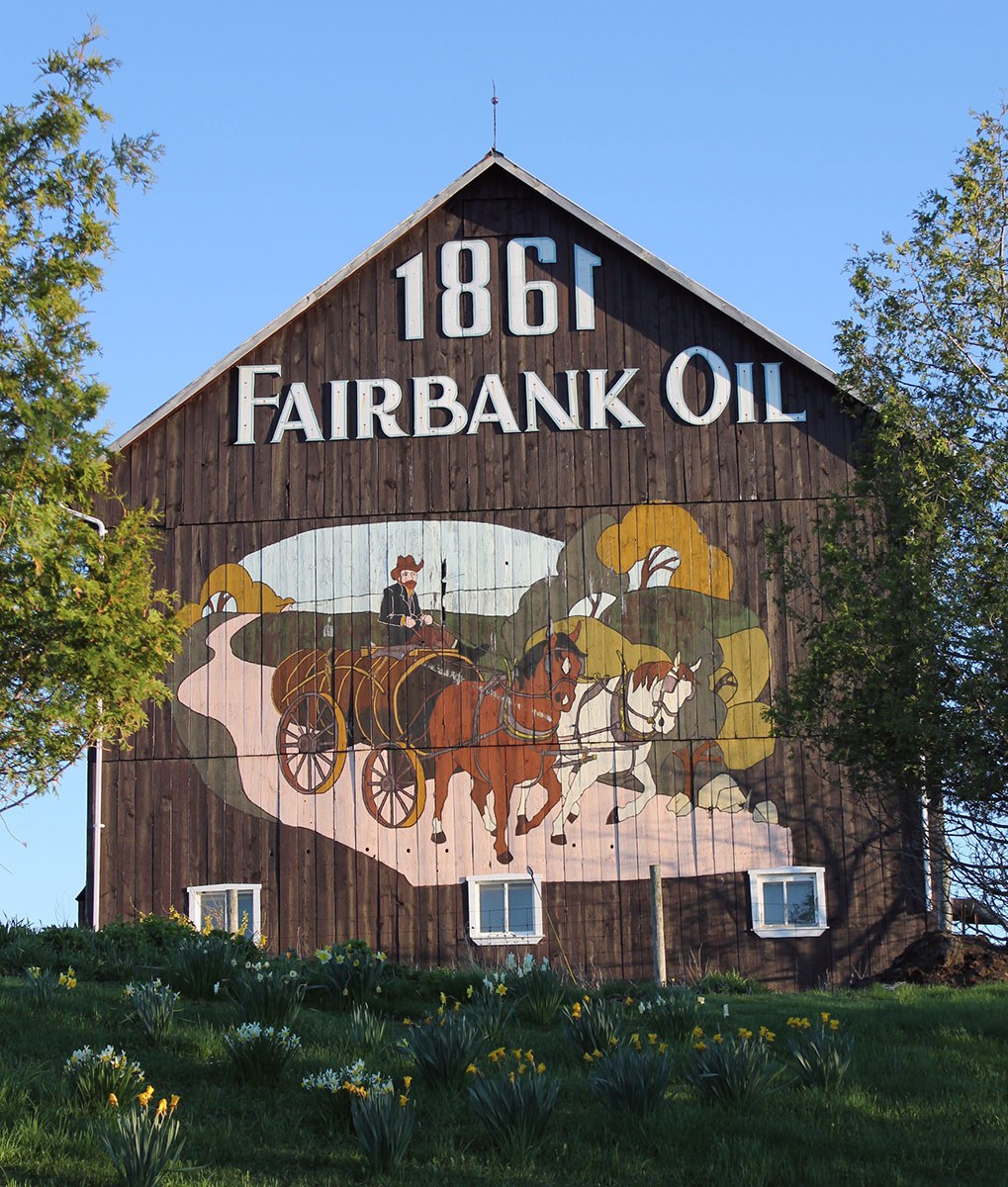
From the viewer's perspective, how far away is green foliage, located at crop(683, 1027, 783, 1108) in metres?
10.1

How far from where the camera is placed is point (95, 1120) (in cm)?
937

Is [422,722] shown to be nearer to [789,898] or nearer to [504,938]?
[504,938]

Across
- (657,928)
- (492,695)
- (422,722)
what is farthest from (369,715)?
(657,928)

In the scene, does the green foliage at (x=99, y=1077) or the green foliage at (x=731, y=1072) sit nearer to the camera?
the green foliage at (x=99, y=1077)

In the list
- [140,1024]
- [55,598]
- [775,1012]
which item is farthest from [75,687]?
[775,1012]

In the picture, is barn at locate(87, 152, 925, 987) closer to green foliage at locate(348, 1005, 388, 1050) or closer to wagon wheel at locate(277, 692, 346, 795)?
wagon wheel at locate(277, 692, 346, 795)

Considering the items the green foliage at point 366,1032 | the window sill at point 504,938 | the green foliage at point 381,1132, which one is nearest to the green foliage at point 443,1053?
the green foliage at point 366,1032

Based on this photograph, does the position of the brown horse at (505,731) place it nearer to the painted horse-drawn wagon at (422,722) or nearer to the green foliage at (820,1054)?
the painted horse-drawn wagon at (422,722)

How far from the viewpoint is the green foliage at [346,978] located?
42.2ft

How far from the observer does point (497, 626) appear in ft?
64.7

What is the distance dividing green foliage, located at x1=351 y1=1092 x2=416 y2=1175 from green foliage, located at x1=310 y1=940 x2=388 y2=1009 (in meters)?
3.50

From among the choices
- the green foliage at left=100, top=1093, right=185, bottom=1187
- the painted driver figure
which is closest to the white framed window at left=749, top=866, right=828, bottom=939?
the painted driver figure

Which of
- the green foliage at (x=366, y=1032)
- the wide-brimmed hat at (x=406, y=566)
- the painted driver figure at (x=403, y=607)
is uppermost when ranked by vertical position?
the wide-brimmed hat at (x=406, y=566)

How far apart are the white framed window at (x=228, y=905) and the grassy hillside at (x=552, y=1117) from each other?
6217 millimetres
